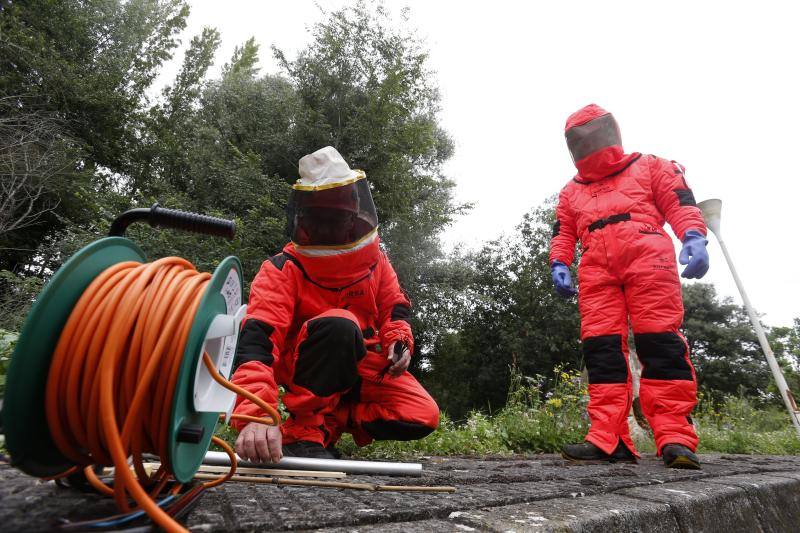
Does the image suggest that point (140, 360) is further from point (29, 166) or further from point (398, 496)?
point (29, 166)

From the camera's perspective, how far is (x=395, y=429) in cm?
230

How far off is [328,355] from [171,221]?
3.46 feet

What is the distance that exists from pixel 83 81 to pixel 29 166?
14.4 ft

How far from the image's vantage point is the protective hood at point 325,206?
2.10 metres

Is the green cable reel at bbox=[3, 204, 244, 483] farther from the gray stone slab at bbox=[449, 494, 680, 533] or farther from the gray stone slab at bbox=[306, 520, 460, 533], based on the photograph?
the gray stone slab at bbox=[449, 494, 680, 533]

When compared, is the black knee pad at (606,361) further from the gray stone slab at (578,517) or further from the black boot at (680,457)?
the gray stone slab at (578,517)

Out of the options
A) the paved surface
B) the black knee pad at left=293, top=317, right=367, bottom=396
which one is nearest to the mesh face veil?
the black knee pad at left=293, top=317, right=367, bottom=396

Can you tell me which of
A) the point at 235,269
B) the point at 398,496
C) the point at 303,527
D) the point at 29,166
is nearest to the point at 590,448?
the point at 398,496

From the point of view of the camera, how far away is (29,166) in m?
10.9

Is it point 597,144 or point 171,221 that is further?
point 597,144

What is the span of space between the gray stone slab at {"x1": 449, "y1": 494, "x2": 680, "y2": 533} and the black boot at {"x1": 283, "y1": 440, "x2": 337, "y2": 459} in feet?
3.60

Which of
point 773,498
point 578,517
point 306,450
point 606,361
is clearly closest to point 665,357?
point 606,361

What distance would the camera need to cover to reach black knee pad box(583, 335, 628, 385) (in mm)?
2635

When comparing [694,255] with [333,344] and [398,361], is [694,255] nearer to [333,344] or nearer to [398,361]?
[398,361]
